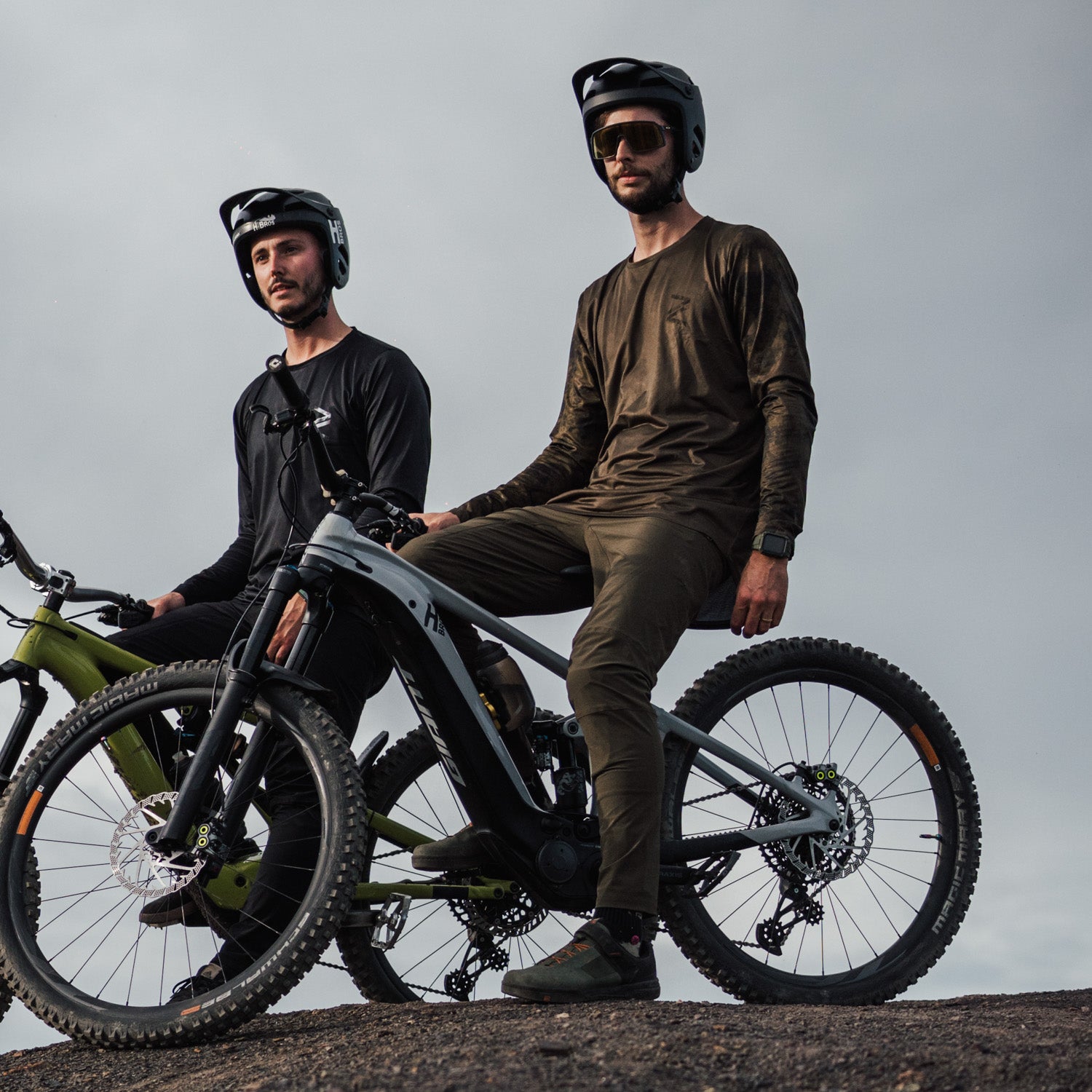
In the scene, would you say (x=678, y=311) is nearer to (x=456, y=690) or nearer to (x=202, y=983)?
(x=456, y=690)

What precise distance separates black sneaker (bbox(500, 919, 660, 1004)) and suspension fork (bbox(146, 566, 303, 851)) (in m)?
0.99

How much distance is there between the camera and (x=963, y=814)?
502 centimetres

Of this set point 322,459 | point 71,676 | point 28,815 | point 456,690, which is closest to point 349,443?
point 322,459

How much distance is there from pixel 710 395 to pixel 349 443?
4.50ft

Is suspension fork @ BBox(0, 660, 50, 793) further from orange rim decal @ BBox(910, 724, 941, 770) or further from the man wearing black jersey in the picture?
orange rim decal @ BBox(910, 724, 941, 770)

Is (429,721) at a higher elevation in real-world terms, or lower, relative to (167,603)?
lower

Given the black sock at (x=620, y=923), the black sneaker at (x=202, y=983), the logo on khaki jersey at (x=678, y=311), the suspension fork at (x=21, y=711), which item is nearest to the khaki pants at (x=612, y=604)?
the black sock at (x=620, y=923)

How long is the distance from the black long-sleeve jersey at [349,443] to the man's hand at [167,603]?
0.97 ft

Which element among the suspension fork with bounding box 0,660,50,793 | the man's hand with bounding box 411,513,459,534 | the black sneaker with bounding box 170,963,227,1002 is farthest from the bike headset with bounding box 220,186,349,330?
the black sneaker with bounding box 170,963,227,1002

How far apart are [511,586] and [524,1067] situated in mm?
1797

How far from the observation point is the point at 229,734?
3787mm

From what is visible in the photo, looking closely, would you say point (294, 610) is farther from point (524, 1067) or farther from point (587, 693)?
point (524, 1067)

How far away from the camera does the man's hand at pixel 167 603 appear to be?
5.15 meters

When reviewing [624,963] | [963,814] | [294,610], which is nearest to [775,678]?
[963,814]
